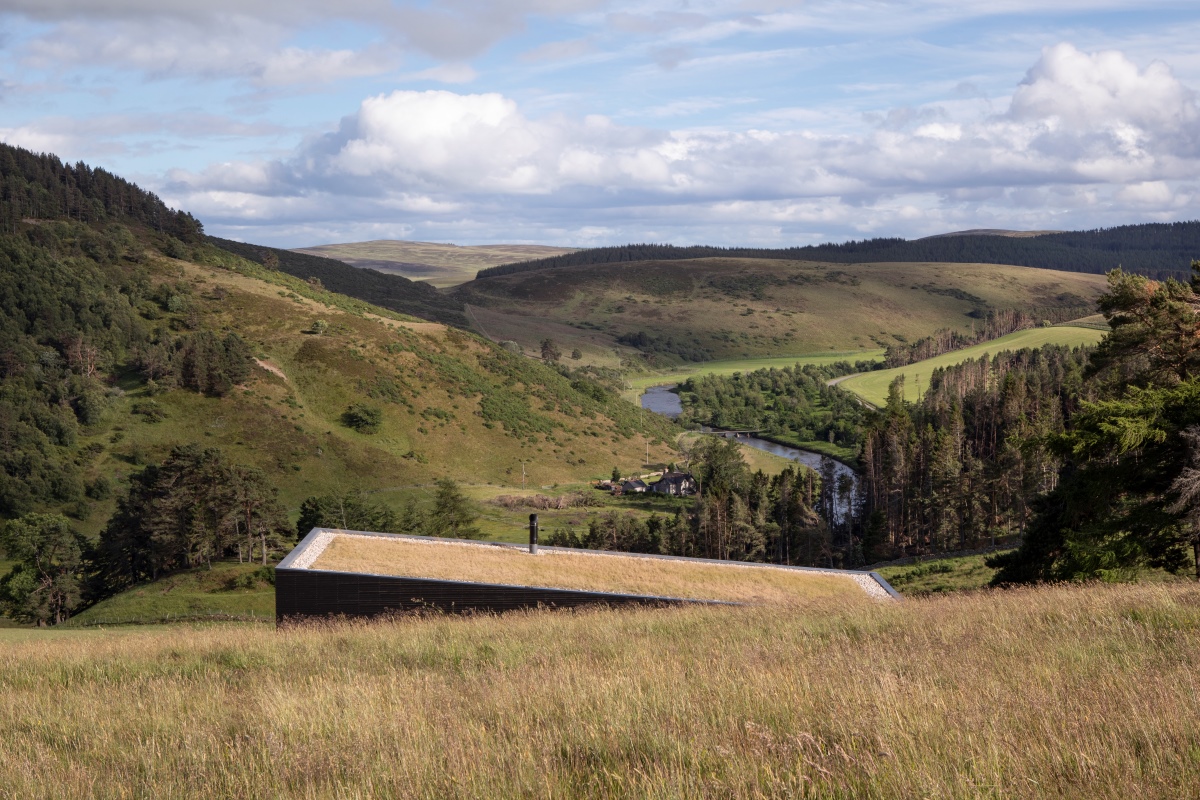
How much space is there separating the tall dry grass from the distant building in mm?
84655

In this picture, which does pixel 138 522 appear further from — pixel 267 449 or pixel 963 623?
pixel 963 623

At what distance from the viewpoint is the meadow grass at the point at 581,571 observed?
79.4 feet

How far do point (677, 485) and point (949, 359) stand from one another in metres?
107

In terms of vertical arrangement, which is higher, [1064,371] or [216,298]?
[216,298]

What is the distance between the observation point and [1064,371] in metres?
101

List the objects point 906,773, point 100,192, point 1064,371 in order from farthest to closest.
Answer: point 100,192 → point 1064,371 → point 906,773

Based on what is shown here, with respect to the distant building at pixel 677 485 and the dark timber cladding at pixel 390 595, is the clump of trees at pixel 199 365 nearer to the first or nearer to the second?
the distant building at pixel 677 485

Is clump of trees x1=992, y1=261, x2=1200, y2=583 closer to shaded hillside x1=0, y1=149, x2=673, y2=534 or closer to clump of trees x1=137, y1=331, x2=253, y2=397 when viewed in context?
shaded hillside x1=0, y1=149, x2=673, y2=534

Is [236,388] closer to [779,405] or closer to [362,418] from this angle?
[362,418]

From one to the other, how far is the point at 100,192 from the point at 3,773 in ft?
501

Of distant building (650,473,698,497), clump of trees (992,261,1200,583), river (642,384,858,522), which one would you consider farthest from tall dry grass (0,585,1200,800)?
distant building (650,473,698,497)

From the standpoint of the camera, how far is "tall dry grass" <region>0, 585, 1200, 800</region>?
15.7 feet

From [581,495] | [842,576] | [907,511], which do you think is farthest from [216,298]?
[842,576]

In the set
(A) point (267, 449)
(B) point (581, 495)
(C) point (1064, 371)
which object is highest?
(C) point (1064, 371)
